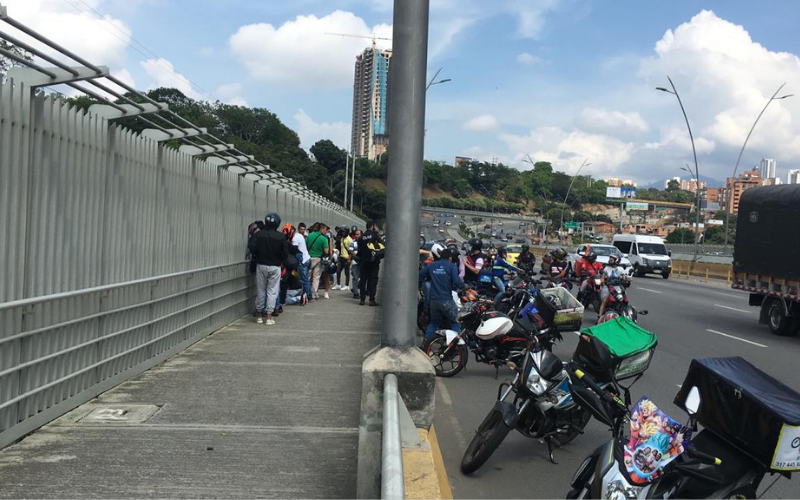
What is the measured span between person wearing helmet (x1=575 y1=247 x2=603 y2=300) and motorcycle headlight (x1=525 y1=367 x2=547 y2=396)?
944 centimetres

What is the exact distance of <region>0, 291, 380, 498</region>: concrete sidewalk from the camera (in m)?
4.34

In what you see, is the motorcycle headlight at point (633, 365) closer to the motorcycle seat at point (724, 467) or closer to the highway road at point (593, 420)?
the highway road at point (593, 420)

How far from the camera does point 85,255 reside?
6.19m

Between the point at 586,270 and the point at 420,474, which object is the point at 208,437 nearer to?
the point at 420,474

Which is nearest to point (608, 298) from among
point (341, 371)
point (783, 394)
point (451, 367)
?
point (451, 367)

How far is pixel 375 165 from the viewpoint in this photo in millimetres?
127375

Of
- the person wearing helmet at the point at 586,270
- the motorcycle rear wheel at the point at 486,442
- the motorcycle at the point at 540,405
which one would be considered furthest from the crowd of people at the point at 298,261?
the motorcycle rear wheel at the point at 486,442

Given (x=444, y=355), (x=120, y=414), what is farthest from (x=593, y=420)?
(x=120, y=414)

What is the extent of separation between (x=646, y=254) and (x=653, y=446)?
32.1m

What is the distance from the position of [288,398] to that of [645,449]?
13.1ft

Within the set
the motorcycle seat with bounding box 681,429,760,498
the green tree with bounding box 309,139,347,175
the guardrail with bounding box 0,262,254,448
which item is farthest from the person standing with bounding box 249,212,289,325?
the green tree with bounding box 309,139,347,175

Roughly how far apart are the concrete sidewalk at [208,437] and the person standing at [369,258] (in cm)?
615

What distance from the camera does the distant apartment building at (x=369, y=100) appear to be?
66.9 m

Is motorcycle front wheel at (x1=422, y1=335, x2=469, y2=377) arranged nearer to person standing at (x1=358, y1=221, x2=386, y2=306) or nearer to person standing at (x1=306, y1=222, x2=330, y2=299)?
person standing at (x1=358, y1=221, x2=386, y2=306)
